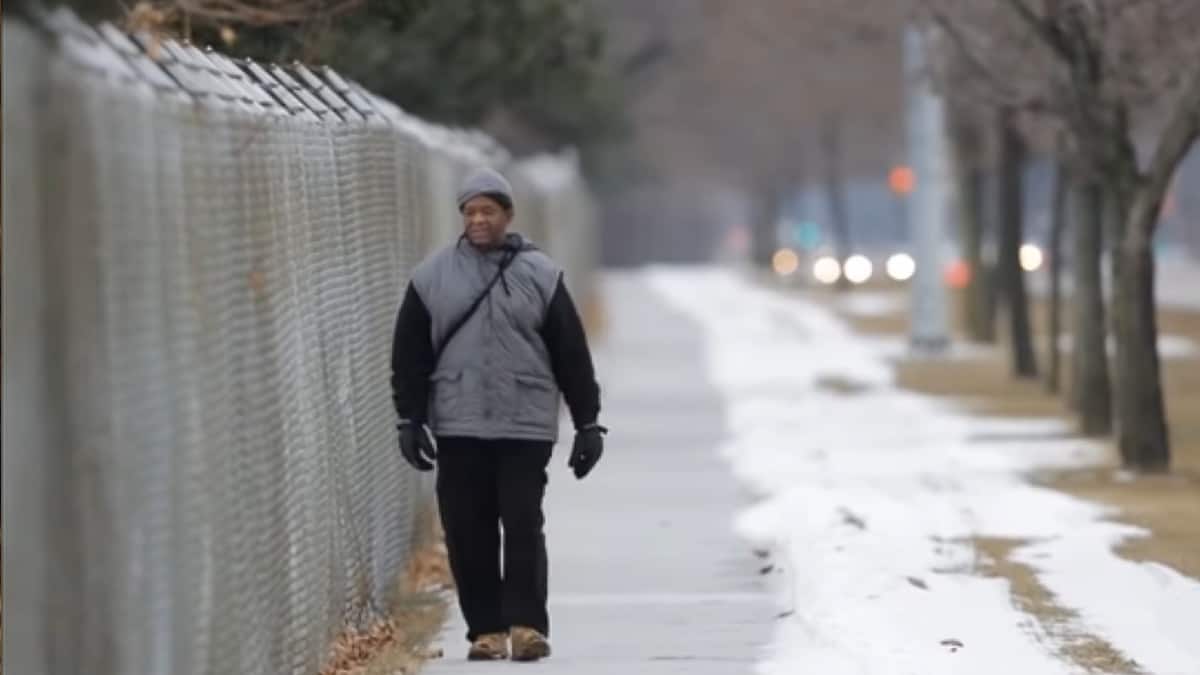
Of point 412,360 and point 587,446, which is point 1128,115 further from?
point 412,360

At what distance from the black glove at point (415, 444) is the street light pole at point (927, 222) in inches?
1244

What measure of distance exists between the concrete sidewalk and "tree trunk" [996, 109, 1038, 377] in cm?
521

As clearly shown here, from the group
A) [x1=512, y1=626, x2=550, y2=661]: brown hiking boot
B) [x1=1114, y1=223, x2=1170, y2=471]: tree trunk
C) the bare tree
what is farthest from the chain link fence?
[x1=1114, y1=223, x2=1170, y2=471]: tree trunk

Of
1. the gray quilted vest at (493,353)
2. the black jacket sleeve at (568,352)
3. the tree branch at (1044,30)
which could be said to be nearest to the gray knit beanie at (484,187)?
the gray quilted vest at (493,353)

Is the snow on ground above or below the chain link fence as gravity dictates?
below

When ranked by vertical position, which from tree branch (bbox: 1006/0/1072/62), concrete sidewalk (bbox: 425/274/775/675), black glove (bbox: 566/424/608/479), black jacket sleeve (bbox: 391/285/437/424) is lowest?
concrete sidewalk (bbox: 425/274/775/675)

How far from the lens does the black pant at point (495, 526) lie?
12.7m

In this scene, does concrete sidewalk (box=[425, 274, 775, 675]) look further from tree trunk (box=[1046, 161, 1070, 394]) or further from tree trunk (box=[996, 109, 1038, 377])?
tree trunk (box=[996, 109, 1038, 377])

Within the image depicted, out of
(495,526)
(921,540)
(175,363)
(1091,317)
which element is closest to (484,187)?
(495,526)

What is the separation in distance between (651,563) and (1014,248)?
808 inches

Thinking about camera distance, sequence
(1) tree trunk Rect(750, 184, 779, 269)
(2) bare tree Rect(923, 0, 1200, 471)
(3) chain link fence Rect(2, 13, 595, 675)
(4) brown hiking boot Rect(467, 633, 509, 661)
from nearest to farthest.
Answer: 1. (3) chain link fence Rect(2, 13, 595, 675)
2. (4) brown hiking boot Rect(467, 633, 509, 661)
3. (2) bare tree Rect(923, 0, 1200, 471)
4. (1) tree trunk Rect(750, 184, 779, 269)

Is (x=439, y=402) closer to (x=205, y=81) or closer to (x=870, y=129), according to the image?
(x=205, y=81)

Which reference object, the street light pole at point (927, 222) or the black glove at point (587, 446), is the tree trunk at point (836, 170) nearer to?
the street light pole at point (927, 222)

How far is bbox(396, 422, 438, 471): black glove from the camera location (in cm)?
1258
